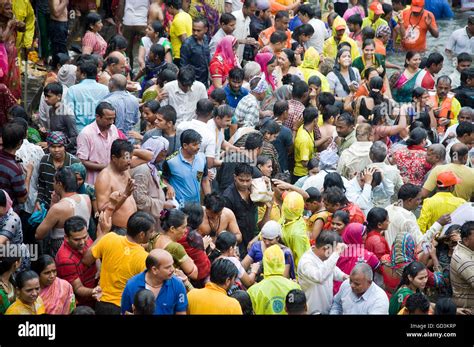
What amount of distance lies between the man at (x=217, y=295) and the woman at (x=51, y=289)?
1.00m

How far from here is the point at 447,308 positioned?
9.23m

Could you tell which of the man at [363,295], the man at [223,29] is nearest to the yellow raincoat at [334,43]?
the man at [223,29]

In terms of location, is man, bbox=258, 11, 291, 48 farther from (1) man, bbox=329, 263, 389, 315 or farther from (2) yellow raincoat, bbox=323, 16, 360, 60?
(1) man, bbox=329, 263, 389, 315

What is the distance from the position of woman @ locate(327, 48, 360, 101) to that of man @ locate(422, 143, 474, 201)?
115 inches

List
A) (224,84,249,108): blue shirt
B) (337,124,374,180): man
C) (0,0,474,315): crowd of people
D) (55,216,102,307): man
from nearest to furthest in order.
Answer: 1. (0,0,474,315): crowd of people
2. (55,216,102,307): man
3. (337,124,374,180): man
4. (224,84,249,108): blue shirt

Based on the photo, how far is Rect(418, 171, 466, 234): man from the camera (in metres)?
11.4

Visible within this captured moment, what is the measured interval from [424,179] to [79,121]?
3.73m

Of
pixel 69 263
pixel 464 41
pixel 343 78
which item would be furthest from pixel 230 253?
pixel 464 41

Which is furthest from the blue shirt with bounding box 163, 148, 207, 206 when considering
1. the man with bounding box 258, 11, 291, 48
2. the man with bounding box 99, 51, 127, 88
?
the man with bounding box 258, 11, 291, 48

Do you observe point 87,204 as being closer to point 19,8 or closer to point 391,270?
point 391,270

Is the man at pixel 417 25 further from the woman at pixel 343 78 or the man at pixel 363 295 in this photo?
the man at pixel 363 295

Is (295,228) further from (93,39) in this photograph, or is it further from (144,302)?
(93,39)

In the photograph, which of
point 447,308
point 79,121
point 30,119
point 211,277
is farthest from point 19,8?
point 447,308

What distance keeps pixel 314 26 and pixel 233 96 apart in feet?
11.3
